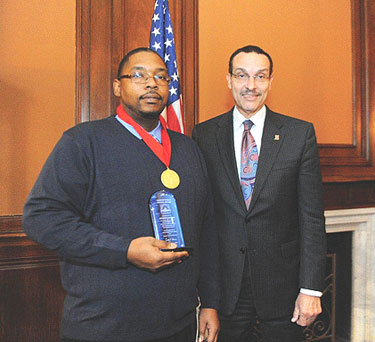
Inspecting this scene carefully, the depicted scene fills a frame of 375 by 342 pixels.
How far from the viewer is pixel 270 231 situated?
171 centimetres

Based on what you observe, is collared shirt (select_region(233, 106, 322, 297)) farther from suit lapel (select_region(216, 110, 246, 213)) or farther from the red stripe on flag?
the red stripe on flag

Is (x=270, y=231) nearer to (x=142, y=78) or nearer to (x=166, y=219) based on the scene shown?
(x=166, y=219)

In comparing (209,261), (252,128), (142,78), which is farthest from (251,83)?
(209,261)

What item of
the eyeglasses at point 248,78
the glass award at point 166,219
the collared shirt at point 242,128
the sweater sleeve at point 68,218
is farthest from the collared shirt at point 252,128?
the sweater sleeve at point 68,218

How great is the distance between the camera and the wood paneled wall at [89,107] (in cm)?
214

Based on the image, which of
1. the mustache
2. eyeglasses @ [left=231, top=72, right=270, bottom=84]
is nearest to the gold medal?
the mustache

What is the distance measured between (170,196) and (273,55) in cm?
206

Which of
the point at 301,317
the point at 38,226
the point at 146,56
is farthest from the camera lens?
the point at 301,317

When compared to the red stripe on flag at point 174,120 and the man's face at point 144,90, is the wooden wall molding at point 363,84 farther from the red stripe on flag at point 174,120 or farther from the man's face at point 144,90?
the man's face at point 144,90

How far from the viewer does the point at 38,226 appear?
1.19 meters

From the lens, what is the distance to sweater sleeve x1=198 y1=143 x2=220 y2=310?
156 cm

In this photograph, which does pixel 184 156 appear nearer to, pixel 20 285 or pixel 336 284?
pixel 20 285

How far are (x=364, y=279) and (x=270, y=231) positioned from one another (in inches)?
78.7

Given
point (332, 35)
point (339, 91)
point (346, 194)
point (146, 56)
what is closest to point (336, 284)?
point (346, 194)
